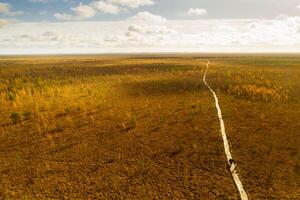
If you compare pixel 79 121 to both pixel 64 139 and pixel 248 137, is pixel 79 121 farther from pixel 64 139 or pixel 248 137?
pixel 248 137

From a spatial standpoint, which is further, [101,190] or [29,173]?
[29,173]

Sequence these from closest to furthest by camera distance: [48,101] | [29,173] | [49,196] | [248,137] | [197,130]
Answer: [49,196], [29,173], [248,137], [197,130], [48,101]

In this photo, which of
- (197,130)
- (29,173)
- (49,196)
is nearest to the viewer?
A: (49,196)

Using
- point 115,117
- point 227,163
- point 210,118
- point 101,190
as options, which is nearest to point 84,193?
point 101,190

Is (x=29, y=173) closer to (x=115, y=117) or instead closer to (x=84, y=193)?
(x=84, y=193)

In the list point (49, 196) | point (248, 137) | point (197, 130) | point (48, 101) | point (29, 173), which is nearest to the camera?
point (49, 196)

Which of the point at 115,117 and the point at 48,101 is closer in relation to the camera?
the point at 115,117

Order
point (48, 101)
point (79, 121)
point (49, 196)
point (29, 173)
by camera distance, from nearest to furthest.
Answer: point (49, 196) < point (29, 173) < point (79, 121) < point (48, 101)

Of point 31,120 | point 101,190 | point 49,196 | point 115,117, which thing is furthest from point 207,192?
point 31,120
